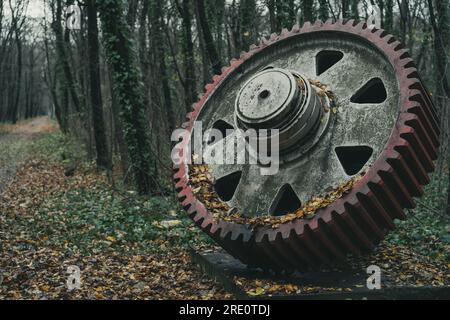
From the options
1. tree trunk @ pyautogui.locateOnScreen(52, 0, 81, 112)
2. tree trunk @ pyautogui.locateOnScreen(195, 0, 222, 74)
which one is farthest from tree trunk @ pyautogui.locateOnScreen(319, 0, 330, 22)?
tree trunk @ pyautogui.locateOnScreen(52, 0, 81, 112)

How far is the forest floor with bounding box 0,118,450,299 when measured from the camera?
19.5 feet

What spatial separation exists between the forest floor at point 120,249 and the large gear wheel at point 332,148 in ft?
1.90

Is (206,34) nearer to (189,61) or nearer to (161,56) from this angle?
(189,61)

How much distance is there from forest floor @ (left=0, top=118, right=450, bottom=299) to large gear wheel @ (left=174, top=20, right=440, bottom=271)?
580 millimetres

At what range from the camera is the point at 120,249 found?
7.71m

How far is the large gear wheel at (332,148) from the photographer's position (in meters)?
5.08

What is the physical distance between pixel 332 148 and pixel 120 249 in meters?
3.73

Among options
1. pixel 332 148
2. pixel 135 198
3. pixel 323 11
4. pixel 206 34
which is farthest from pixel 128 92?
pixel 323 11

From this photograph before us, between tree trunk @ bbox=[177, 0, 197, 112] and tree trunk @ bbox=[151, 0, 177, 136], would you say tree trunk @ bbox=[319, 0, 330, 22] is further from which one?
tree trunk @ bbox=[151, 0, 177, 136]

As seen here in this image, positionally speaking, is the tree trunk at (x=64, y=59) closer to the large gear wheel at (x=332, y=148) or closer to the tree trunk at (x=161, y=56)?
Answer: the tree trunk at (x=161, y=56)

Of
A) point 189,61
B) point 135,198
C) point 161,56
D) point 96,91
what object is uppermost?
point 161,56

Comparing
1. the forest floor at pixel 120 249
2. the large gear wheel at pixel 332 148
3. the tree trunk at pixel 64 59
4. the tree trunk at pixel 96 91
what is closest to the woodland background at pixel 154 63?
the tree trunk at pixel 96 91

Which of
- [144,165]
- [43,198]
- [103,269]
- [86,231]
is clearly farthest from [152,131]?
[103,269]
